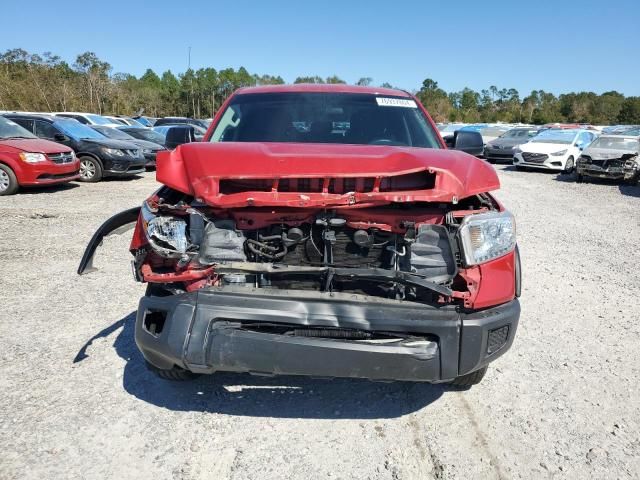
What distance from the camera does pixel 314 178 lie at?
7.78ft

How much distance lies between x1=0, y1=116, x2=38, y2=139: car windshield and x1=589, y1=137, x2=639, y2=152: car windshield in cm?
1514

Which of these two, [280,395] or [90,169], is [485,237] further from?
[90,169]

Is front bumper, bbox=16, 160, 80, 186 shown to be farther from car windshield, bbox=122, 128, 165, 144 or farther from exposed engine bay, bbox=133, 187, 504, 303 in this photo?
exposed engine bay, bbox=133, 187, 504, 303

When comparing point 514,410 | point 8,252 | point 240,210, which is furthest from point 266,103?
point 8,252

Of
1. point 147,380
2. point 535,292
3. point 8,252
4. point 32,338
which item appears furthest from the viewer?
point 8,252

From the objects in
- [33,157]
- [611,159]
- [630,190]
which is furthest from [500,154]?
[33,157]

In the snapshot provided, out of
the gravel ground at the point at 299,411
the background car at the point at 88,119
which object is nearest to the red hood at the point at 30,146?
the gravel ground at the point at 299,411

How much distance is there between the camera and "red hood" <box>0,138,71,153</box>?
9.52 m

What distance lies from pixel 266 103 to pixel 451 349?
8.39 feet

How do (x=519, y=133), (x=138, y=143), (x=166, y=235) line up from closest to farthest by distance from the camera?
(x=166, y=235), (x=138, y=143), (x=519, y=133)

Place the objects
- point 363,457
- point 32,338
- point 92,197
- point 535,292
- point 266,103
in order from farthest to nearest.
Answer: point 92,197, point 535,292, point 266,103, point 32,338, point 363,457

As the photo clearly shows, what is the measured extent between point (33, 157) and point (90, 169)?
250cm

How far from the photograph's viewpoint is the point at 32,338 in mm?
3578

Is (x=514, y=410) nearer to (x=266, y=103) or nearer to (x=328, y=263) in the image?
(x=328, y=263)
